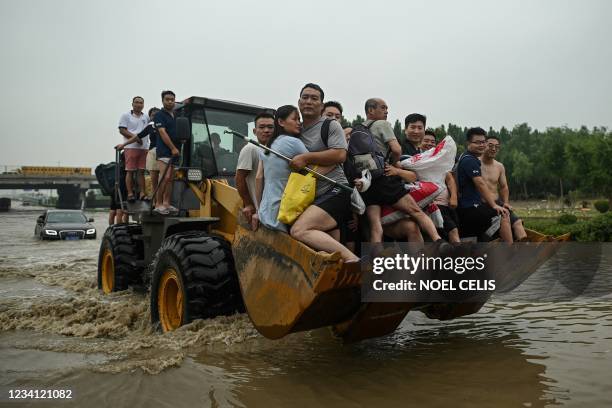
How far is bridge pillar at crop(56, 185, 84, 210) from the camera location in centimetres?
6208

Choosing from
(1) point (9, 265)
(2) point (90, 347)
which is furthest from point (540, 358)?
(1) point (9, 265)

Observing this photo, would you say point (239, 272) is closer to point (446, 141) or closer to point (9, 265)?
point (446, 141)

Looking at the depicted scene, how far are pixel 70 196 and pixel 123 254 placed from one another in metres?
63.0

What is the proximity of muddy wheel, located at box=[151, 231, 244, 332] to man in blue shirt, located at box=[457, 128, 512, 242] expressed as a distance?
252cm

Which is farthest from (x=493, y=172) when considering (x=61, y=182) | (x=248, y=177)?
(x=61, y=182)

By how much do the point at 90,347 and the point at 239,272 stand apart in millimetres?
2117

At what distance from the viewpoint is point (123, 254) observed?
766 centimetres

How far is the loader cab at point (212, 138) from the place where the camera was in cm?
616

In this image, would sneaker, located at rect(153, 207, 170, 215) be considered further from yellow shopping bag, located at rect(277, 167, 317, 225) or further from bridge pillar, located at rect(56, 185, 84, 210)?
bridge pillar, located at rect(56, 185, 84, 210)

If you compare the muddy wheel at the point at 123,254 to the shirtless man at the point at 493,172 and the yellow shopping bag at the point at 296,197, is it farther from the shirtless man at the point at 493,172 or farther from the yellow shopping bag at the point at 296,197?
the shirtless man at the point at 493,172

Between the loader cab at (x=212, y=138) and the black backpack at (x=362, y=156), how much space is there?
7.51 ft

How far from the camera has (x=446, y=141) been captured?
175 inches

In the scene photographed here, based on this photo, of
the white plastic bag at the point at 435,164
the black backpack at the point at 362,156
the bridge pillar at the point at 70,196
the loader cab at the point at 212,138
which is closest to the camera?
the black backpack at the point at 362,156

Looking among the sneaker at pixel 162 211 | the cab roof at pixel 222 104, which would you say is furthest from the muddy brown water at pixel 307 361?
the cab roof at pixel 222 104
